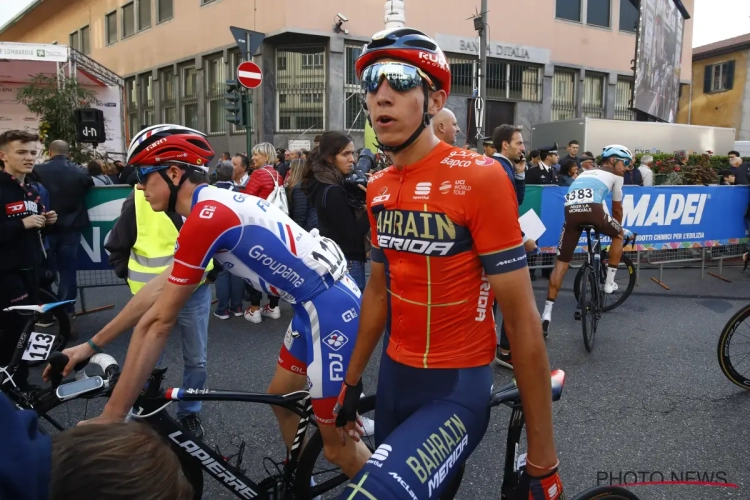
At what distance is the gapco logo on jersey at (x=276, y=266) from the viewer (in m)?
2.36

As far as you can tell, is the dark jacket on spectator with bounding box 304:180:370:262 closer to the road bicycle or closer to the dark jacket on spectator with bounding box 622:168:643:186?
the road bicycle

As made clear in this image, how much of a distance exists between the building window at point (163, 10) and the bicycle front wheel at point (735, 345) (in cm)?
2886

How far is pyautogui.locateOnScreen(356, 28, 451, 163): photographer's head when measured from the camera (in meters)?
1.79

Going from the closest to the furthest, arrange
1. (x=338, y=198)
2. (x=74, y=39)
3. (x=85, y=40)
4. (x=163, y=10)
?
1. (x=338, y=198)
2. (x=163, y=10)
3. (x=85, y=40)
4. (x=74, y=39)

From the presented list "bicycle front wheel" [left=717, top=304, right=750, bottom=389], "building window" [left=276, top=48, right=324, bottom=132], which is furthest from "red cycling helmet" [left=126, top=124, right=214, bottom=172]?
"building window" [left=276, top=48, right=324, bottom=132]

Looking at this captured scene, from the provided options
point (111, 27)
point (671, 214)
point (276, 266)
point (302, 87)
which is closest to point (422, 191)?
point (276, 266)

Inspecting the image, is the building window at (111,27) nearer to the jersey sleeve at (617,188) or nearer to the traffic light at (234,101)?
the traffic light at (234,101)

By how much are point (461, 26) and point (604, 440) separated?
2281 centimetres

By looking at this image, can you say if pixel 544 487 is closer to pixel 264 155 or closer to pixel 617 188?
pixel 617 188

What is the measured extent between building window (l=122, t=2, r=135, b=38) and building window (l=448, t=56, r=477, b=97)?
1862cm

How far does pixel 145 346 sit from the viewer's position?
2.08 m

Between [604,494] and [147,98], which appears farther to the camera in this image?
[147,98]

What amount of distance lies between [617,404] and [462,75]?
70.8 feet

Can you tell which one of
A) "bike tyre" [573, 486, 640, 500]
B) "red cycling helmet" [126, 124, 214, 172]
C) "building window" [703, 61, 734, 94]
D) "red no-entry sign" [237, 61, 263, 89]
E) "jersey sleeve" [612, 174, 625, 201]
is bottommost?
"bike tyre" [573, 486, 640, 500]
